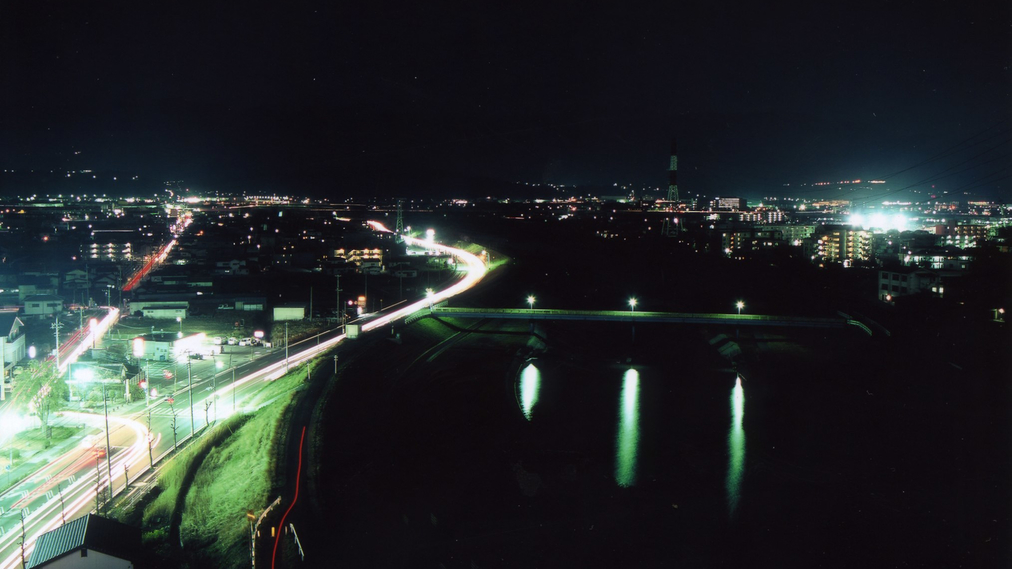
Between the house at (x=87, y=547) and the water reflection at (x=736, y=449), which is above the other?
the house at (x=87, y=547)

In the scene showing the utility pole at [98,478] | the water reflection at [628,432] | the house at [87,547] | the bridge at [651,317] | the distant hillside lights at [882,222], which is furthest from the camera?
the distant hillside lights at [882,222]

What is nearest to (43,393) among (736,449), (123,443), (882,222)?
(123,443)

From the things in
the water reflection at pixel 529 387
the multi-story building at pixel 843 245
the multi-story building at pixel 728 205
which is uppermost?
the multi-story building at pixel 728 205

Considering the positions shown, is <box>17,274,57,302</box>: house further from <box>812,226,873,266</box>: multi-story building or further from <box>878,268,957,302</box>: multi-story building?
<box>812,226,873,266</box>: multi-story building

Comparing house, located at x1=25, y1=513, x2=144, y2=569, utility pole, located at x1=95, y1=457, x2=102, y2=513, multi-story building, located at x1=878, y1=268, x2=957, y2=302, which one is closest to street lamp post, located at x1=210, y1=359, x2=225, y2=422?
utility pole, located at x1=95, y1=457, x2=102, y2=513

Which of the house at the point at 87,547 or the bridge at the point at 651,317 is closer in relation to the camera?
A: the house at the point at 87,547

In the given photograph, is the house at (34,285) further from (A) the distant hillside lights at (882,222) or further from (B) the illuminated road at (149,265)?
(A) the distant hillside lights at (882,222)

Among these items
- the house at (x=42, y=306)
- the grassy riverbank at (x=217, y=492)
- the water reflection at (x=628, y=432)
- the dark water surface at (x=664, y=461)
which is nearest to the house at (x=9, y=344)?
the house at (x=42, y=306)
